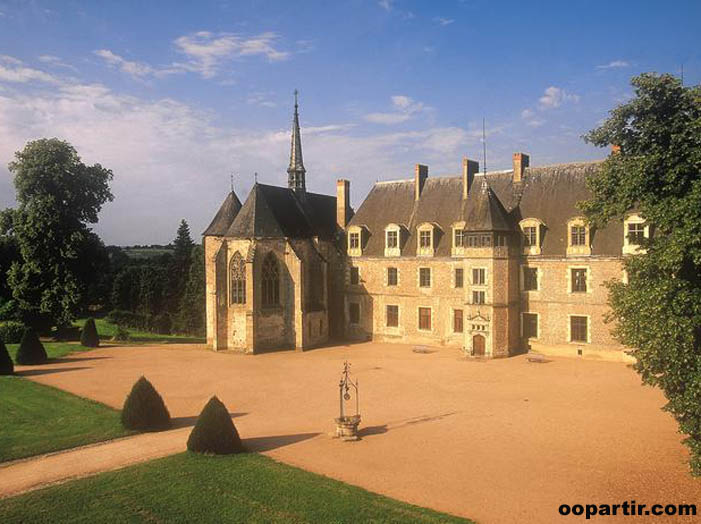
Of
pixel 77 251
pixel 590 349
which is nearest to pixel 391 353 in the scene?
pixel 590 349

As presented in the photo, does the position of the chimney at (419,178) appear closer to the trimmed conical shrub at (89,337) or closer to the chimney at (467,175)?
the chimney at (467,175)

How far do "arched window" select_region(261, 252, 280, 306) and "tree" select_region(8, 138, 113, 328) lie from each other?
47.1ft

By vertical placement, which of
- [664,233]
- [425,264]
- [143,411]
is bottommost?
[143,411]

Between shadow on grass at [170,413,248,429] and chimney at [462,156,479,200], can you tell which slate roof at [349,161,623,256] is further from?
shadow on grass at [170,413,248,429]

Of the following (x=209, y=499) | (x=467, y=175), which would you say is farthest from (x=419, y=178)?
(x=209, y=499)

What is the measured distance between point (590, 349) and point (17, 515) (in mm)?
29313

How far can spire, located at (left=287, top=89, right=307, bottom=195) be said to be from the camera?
148 feet

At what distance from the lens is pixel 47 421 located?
20.9 meters

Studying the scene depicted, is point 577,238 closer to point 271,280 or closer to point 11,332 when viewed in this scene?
point 271,280

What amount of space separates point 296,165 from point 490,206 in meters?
17.8

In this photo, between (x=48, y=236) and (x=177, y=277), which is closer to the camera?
(x=48, y=236)

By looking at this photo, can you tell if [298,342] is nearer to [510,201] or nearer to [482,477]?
[510,201]

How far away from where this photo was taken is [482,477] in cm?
1514

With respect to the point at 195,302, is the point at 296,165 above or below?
above
